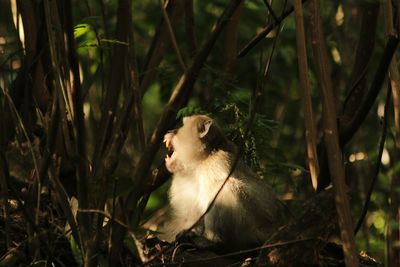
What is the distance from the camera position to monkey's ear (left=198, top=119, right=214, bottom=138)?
5312 millimetres

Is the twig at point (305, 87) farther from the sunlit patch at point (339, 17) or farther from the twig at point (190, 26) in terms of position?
the sunlit patch at point (339, 17)

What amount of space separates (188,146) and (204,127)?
0.20 meters

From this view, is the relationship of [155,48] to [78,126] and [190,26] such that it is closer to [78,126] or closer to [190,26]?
[190,26]

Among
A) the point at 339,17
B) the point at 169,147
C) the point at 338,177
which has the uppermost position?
the point at 338,177

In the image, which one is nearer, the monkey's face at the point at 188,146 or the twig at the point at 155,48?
the twig at the point at 155,48

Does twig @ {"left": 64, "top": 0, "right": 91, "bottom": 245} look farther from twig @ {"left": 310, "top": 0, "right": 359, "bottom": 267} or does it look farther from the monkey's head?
the monkey's head

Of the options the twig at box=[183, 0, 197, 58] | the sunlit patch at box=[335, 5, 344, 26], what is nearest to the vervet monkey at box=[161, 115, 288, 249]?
the twig at box=[183, 0, 197, 58]

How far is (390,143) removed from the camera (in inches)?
285

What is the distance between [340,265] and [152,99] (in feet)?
16.6

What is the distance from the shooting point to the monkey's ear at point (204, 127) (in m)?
5.31

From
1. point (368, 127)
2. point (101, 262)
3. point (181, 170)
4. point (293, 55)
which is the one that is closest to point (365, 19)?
point (181, 170)

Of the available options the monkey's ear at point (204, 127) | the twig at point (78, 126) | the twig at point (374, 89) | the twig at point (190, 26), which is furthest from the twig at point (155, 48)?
the twig at point (374, 89)

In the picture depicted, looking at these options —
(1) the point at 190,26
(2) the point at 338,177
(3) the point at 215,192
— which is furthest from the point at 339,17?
(2) the point at 338,177

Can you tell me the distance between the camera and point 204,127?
5375mm
